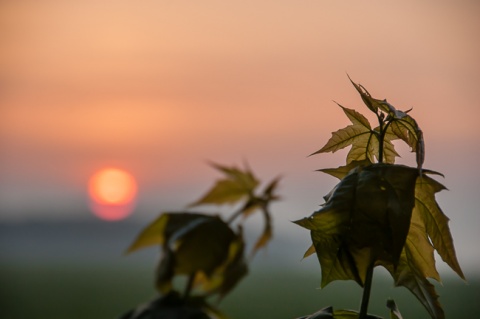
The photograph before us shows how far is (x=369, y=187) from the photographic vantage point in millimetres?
244

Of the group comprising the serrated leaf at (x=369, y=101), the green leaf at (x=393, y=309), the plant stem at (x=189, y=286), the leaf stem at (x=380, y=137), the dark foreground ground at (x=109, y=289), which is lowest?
the dark foreground ground at (x=109, y=289)

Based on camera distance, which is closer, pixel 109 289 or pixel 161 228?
pixel 161 228

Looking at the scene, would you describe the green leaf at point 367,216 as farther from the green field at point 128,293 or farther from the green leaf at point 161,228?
the green field at point 128,293

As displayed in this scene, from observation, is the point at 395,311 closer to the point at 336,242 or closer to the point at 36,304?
the point at 336,242

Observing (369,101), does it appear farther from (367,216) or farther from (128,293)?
(128,293)

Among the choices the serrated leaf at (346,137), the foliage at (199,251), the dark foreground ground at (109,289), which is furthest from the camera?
the dark foreground ground at (109,289)

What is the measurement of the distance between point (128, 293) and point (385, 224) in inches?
189

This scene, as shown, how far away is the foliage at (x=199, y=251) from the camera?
21cm

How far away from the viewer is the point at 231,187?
0.25 meters

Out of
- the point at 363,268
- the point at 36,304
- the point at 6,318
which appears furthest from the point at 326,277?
the point at 6,318

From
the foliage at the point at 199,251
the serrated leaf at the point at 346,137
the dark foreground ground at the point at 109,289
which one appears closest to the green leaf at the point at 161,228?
the foliage at the point at 199,251

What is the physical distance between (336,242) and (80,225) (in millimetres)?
9542

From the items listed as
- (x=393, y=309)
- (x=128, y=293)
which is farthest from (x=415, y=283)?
→ (x=128, y=293)

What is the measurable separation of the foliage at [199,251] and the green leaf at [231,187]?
13mm
